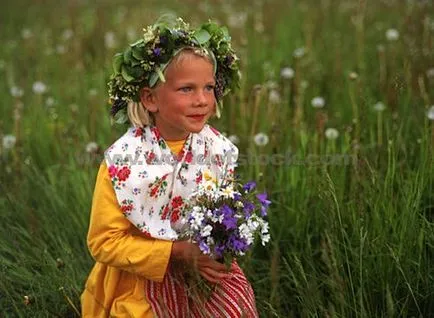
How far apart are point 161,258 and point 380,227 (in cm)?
90

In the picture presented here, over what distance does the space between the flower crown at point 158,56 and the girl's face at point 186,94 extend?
0.12ft

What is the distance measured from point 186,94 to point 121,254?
0.54 m

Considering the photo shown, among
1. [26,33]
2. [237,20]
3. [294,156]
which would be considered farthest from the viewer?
[26,33]

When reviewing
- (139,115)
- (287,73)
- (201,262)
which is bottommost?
(201,262)

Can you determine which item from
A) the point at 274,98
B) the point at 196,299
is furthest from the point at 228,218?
the point at 274,98

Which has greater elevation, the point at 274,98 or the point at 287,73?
the point at 287,73

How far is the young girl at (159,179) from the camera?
2.15m

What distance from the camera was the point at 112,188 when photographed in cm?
→ 219

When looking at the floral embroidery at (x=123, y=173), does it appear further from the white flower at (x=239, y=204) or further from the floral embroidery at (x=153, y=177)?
the white flower at (x=239, y=204)

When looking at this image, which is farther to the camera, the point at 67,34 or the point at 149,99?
the point at 67,34

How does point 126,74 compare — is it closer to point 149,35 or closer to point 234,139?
point 149,35

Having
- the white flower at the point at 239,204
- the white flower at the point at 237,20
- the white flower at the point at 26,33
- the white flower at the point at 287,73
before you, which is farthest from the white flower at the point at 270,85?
the white flower at the point at 26,33

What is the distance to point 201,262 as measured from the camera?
2094 mm

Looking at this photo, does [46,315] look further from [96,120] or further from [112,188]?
[96,120]
